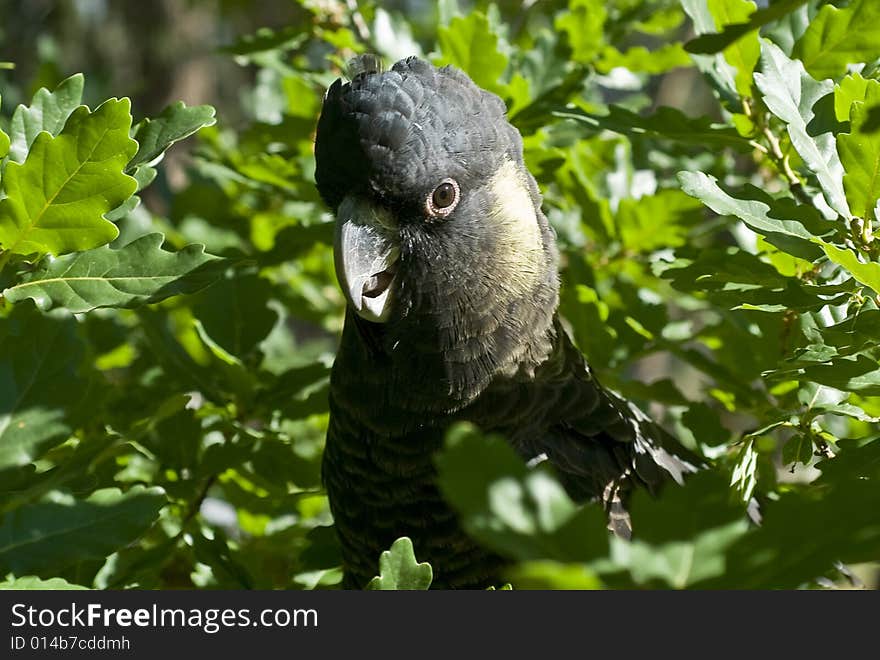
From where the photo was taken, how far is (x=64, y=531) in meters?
1.37

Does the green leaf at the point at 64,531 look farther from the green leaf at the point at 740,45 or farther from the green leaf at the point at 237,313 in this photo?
the green leaf at the point at 740,45

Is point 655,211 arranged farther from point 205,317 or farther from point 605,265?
point 205,317

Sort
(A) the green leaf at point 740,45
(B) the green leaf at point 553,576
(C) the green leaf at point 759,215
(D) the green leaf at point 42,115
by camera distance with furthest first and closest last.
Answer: (A) the green leaf at point 740,45 → (D) the green leaf at point 42,115 → (C) the green leaf at point 759,215 → (B) the green leaf at point 553,576

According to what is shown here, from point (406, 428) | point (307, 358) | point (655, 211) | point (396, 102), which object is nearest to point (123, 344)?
point (307, 358)

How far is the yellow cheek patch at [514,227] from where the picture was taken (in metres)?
2.08

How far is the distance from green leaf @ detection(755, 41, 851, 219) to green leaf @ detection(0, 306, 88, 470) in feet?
4.23

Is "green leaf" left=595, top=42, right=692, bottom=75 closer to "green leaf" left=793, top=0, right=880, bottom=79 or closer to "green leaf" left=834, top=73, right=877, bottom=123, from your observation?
"green leaf" left=793, top=0, right=880, bottom=79

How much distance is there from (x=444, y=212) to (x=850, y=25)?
890mm

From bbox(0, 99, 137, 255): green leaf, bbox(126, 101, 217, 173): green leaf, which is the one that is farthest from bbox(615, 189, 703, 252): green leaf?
bbox(0, 99, 137, 255): green leaf

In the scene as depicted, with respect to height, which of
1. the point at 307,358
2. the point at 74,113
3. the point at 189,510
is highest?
the point at 74,113

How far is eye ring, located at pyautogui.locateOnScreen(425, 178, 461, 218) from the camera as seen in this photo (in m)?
1.96

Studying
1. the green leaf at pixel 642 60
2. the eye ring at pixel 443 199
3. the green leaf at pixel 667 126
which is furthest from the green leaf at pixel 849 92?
the green leaf at pixel 642 60

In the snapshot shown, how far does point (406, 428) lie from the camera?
6.77ft

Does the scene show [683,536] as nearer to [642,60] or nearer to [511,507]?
[511,507]
